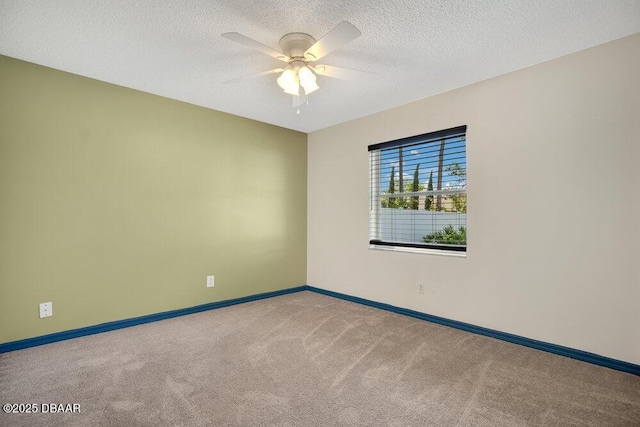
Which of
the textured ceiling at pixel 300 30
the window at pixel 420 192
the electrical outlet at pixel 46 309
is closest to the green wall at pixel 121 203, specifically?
the electrical outlet at pixel 46 309

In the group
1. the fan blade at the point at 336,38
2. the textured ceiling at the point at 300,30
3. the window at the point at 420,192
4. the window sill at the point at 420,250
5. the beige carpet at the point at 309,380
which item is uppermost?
the textured ceiling at the point at 300,30

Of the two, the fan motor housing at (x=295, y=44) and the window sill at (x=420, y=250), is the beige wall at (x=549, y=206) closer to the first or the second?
the window sill at (x=420, y=250)

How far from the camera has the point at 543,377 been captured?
214 cm

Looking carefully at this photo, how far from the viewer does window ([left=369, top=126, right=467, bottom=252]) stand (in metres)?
3.21

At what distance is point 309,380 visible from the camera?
2.09m

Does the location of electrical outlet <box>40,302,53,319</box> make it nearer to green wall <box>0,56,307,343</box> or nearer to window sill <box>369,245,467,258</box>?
green wall <box>0,56,307,343</box>

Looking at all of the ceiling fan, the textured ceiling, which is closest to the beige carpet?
the ceiling fan

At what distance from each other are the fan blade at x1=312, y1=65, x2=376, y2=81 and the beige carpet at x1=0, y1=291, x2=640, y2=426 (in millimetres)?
2198

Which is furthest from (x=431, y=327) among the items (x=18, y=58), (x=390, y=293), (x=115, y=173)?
(x=18, y=58)

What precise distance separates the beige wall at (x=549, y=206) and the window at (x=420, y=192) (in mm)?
146

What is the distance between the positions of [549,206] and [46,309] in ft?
13.9

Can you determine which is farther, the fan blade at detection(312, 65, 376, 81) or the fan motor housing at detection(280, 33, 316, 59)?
the fan blade at detection(312, 65, 376, 81)

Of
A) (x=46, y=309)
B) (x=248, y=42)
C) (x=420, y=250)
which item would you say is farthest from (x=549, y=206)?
(x=46, y=309)

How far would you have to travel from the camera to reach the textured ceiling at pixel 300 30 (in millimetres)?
1930
